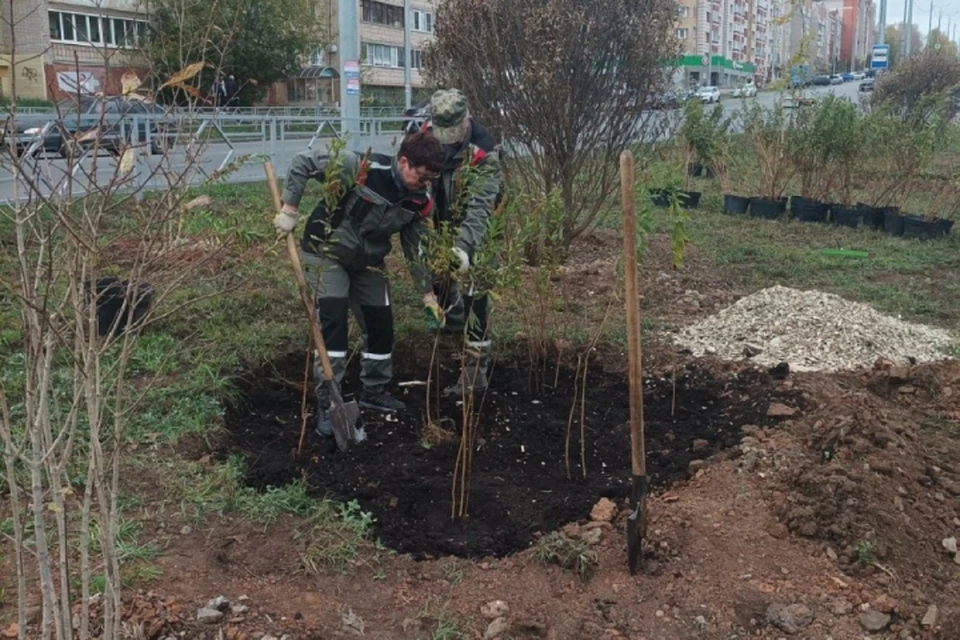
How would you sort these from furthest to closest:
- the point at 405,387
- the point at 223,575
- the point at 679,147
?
1. the point at 679,147
2. the point at 405,387
3. the point at 223,575

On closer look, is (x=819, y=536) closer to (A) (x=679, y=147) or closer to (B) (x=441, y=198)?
(B) (x=441, y=198)

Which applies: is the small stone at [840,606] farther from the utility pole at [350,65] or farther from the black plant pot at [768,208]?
the black plant pot at [768,208]

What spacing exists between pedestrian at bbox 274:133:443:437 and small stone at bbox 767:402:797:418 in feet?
5.66

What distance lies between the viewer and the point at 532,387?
5102mm

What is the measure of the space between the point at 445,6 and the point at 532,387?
13.2 feet

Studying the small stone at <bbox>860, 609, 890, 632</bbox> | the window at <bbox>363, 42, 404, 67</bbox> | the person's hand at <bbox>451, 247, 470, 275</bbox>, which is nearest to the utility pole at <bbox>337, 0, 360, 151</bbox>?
the person's hand at <bbox>451, 247, 470, 275</bbox>

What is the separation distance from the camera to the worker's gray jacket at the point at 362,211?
13.6 feet

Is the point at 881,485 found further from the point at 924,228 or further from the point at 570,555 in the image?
the point at 924,228

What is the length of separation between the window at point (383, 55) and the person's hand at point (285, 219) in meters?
46.7

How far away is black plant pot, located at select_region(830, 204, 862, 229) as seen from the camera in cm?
1125

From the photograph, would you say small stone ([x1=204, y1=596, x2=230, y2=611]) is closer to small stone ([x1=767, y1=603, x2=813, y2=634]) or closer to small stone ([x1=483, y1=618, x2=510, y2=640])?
small stone ([x1=483, y1=618, x2=510, y2=640])

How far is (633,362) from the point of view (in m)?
3.05

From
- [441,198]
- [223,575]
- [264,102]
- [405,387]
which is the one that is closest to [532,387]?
[405,387]

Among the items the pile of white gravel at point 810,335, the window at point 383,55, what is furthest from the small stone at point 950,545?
the window at point 383,55
